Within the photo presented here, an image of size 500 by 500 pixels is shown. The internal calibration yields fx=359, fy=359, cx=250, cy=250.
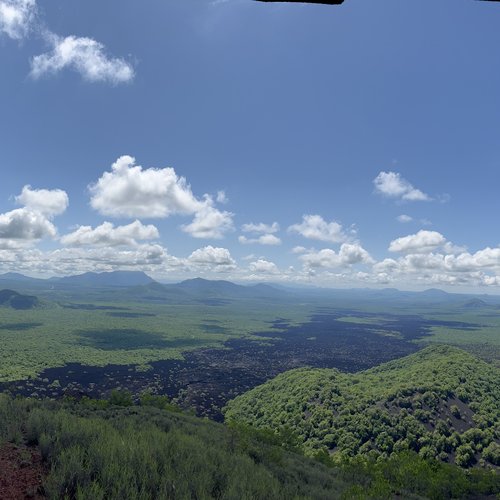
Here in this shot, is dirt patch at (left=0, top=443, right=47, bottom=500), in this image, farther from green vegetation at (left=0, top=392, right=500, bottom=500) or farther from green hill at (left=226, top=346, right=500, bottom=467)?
green hill at (left=226, top=346, right=500, bottom=467)

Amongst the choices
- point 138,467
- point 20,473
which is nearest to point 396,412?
point 138,467

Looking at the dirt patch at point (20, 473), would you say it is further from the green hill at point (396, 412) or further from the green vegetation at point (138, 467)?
the green hill at point (396, 412)

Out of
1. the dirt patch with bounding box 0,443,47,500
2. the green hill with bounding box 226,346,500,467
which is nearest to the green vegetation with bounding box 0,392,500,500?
the dirt patch with bounding box 0,443,47,500

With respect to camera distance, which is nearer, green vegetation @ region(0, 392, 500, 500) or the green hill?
green vegetation @ region(0, 392, 500, 500)

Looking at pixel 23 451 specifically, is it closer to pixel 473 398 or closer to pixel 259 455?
pixel 259 455

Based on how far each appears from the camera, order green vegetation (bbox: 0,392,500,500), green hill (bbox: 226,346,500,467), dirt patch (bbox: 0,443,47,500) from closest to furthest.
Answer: dirt patch (bbox: 0,443,47,500) < green vegetation (bbox: 0,392,500,500) < green hill (bbox: 226,346,500,467)
